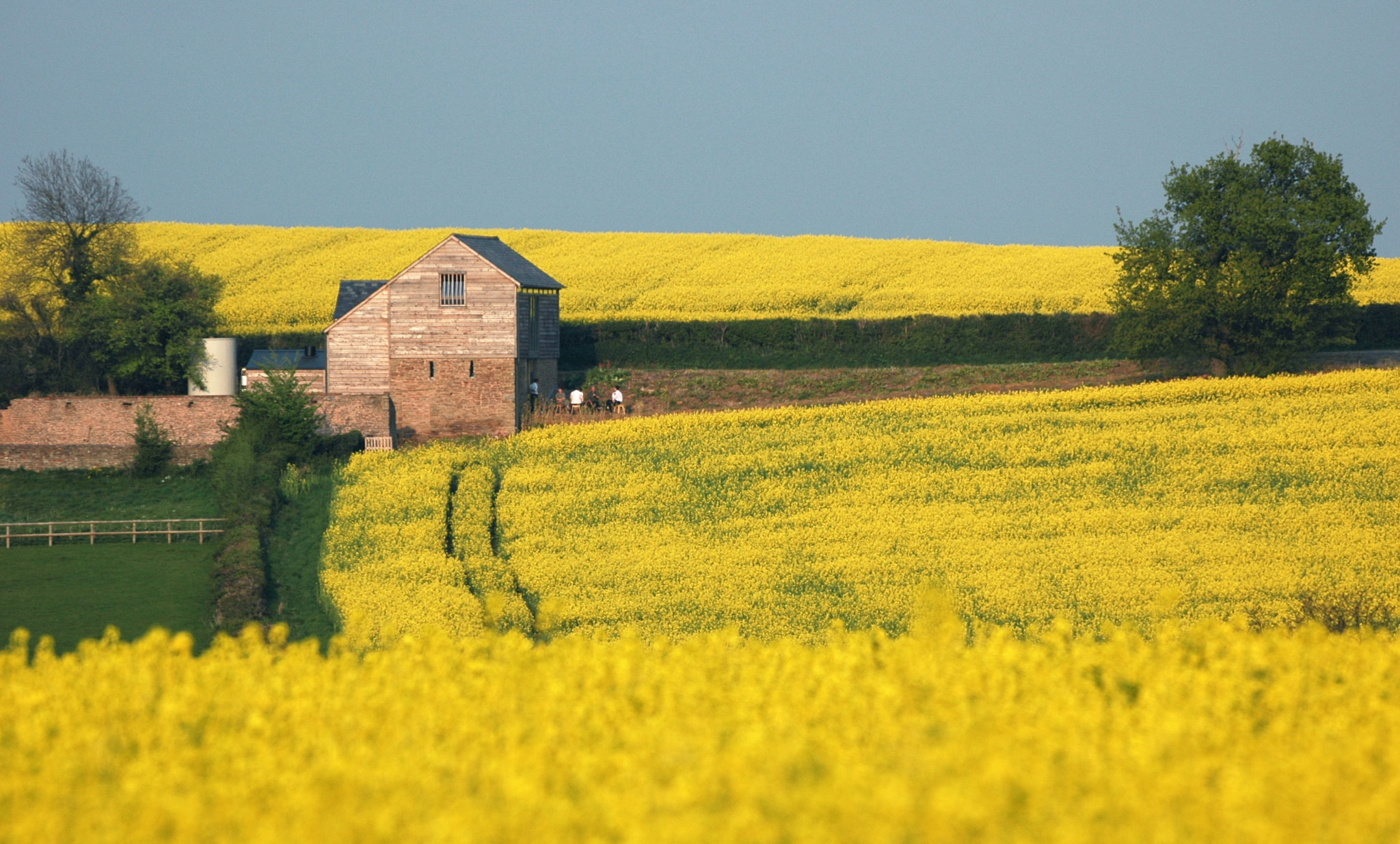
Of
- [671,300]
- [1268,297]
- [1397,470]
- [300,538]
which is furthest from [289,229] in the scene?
[1397,470]

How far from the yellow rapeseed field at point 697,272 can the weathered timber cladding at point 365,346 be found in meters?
10.9

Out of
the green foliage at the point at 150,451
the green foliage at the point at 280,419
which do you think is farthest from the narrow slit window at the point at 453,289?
the green foliage at the point at 150,451

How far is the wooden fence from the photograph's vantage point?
30000mm

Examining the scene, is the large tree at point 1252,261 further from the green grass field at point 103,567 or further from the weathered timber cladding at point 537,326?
the green grass field at point 103,567

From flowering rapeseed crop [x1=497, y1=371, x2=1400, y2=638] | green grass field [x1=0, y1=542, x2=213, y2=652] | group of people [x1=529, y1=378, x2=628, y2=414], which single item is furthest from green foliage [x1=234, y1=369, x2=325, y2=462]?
group of people [x1=529, y1=378, x2=628, y2=414]

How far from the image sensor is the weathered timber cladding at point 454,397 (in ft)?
144

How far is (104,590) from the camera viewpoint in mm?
25062

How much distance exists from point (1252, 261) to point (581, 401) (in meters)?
26.0

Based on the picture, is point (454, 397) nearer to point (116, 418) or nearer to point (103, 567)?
point (116, 418)

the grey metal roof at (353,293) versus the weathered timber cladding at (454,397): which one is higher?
the grey metal roof at (353,293)

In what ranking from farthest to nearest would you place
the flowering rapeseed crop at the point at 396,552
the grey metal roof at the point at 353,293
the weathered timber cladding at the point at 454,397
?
the grey metal roof at the point at 353,293 → the weathered timber cladding at the point at 454,397 → the flowering rapeseed crop at the point at 396,552

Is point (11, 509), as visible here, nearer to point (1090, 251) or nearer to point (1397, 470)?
point (1397, 470)

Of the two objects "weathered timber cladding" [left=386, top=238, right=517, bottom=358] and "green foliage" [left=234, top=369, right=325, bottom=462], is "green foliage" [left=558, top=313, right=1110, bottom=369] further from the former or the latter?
"green foliage" [left=234, top=369, right=325, bottom=462]

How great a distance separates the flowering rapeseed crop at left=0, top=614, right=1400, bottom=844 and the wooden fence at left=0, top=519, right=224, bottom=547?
19783mm
